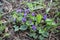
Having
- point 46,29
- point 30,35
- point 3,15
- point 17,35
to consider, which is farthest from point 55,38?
point 3,15

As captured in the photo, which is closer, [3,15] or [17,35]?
[17,35]

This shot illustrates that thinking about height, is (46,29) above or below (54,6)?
below

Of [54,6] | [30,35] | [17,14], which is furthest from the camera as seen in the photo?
[54,6]

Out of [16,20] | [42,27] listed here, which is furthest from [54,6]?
[16,20]

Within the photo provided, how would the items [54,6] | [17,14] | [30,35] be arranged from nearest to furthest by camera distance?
[30,35]
[17,14]
[54,6]

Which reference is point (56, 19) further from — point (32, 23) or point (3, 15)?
point (3, 15)

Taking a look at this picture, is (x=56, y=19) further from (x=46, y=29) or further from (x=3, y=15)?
(x=3, y=15)
